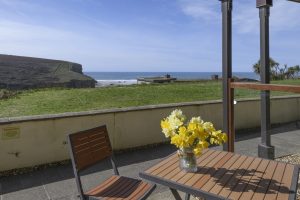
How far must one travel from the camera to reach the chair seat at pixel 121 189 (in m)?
2.93

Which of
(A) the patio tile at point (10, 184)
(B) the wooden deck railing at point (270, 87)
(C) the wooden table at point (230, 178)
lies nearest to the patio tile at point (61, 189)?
(A) the patio tile at point (10, 184)

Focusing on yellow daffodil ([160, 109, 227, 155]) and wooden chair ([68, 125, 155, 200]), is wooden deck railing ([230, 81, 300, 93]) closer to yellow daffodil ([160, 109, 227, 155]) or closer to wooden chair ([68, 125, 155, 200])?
yellow daffodil ([160, 109, 227, 155])

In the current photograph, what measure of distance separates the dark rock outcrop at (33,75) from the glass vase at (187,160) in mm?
26640

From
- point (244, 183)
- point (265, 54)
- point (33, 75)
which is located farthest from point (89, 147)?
point (33, 75)

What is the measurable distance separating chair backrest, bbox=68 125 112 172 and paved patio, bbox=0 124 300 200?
949 mm

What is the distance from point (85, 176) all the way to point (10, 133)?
127 centimetres

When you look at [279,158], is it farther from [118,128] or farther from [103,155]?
[103,155]

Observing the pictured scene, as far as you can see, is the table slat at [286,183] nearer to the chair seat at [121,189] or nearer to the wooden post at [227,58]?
the chair seat at [121,189]

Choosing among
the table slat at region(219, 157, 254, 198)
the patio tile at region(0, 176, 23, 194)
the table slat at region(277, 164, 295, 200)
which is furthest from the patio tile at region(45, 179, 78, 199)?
the table slat at region(277, 164, 295, 200)

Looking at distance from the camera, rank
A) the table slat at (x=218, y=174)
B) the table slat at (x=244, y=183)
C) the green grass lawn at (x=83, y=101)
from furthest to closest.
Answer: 1. the green grass lawn at (x=83, y=101)
2. the table slat at (x=218, y=174)
3. the table slat at (x=244, y=183)

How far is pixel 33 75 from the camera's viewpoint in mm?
36719

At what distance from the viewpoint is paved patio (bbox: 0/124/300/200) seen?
13.5ft

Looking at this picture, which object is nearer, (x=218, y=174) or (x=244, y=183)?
(x=244, y=183)

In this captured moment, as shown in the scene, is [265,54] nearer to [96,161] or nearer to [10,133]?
[96,161]
